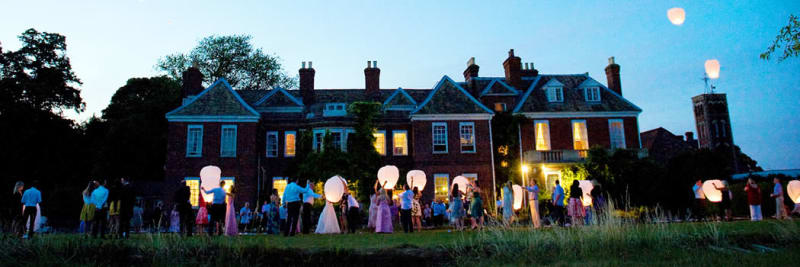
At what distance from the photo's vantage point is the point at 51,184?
35.3 meters

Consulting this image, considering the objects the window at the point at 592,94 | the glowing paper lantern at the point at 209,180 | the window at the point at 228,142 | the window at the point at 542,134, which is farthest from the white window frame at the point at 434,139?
the glowing paper lantern at the point at 209,180

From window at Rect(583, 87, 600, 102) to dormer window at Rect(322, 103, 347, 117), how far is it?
602 inches

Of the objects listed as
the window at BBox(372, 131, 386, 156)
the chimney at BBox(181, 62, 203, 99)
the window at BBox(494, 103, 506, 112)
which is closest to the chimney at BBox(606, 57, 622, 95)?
the window at BBox(494, 103, 506, 112)

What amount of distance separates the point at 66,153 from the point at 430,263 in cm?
3686

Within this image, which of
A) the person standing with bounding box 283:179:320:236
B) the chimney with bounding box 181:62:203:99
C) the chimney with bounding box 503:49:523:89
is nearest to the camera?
the person standing with bounding box 283:179:320:236

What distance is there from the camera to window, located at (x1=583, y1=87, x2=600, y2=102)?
32.8 metres

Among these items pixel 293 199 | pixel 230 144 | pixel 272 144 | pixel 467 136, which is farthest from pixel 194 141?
pixel 293 199

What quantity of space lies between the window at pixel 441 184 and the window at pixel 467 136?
6.44 feet

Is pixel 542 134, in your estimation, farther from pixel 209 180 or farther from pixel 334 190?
pixel 209 180

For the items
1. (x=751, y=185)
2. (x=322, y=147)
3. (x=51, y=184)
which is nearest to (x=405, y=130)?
(x=322, y=147)

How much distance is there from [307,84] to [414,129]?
28.5ft

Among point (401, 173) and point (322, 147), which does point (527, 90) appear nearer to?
point (401, 173)

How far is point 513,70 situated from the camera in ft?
114

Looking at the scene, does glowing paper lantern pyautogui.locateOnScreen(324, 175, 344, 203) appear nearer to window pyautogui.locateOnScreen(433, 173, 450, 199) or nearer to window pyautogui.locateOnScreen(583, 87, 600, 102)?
window pyautogui.locateOnScreen(433, 173, 450, 199)
